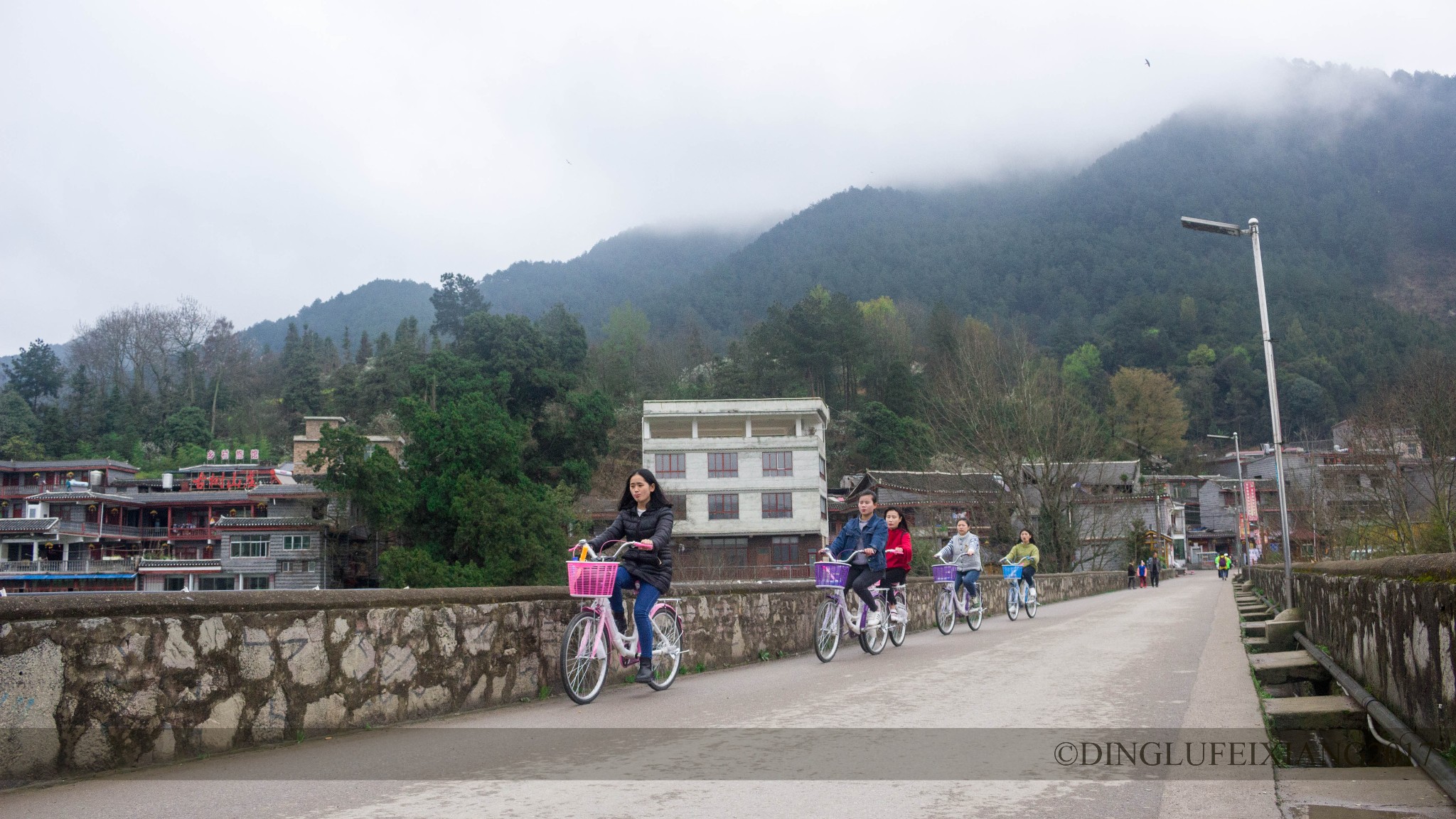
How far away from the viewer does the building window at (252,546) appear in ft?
190

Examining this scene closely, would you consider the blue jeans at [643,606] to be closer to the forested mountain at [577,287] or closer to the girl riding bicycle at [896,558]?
the girl riding bicycle at [896,558]

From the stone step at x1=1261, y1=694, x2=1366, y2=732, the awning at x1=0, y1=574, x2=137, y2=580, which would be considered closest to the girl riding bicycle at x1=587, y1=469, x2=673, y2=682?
the stone step at x1=1261, y1=694, x2=1366, y2=732

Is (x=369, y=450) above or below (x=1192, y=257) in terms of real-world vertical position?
below

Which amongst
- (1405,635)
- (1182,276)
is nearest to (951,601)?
(1405,635)

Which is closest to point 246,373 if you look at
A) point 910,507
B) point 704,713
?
point 910,507

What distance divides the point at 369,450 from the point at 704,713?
5303 centimetres

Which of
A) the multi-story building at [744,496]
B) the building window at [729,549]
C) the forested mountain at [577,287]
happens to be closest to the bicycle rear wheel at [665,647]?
the multi-story building at [744,496]

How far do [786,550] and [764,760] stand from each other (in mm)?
54798

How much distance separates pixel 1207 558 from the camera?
94562mm

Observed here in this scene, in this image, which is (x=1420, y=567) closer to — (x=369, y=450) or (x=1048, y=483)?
(x=1048, y=483)

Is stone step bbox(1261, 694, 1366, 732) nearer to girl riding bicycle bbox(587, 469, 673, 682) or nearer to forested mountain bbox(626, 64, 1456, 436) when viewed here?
girl riding bicycle bbox(587, 469, 673, 682)

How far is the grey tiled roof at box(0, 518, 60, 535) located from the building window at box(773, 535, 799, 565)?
134 feet

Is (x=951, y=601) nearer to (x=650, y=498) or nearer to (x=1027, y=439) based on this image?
(x=650, y=498)

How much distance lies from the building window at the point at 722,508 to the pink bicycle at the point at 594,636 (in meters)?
51.4
